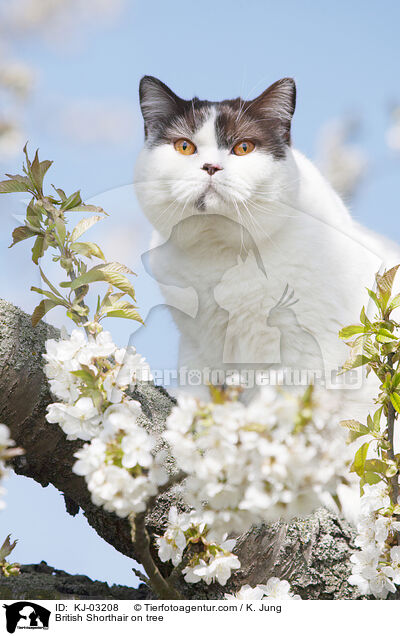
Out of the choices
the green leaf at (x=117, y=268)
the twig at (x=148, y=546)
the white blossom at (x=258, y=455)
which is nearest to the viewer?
the white blossom at (x=258, y=455)

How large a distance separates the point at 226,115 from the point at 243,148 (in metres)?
0.07

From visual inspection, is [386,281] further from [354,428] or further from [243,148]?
[243,148]

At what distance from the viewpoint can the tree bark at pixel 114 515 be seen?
95 centimetres

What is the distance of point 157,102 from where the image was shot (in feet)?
3.60

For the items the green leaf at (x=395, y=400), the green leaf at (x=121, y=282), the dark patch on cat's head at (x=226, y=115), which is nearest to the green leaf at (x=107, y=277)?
the green leaf at (x=121, y=282)

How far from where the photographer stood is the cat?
41.1 inches

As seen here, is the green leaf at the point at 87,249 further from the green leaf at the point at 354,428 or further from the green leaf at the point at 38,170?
the green leaf at the point at 354,428

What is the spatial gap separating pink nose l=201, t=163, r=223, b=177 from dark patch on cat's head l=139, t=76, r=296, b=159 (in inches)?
2.6

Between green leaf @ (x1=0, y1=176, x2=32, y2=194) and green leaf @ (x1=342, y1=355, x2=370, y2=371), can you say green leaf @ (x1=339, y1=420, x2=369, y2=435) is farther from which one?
green leaf @ (x1=0, y1=176, x2=32, y2=194)

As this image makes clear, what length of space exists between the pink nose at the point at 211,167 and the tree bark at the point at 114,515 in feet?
1.30

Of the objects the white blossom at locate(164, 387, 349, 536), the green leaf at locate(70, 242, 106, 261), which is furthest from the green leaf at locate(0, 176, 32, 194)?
the white blossom at locate(164, 387, 349, 536)

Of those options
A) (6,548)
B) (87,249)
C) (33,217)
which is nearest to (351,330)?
(87,249)

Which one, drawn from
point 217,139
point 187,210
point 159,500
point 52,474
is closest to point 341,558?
point 159,500
